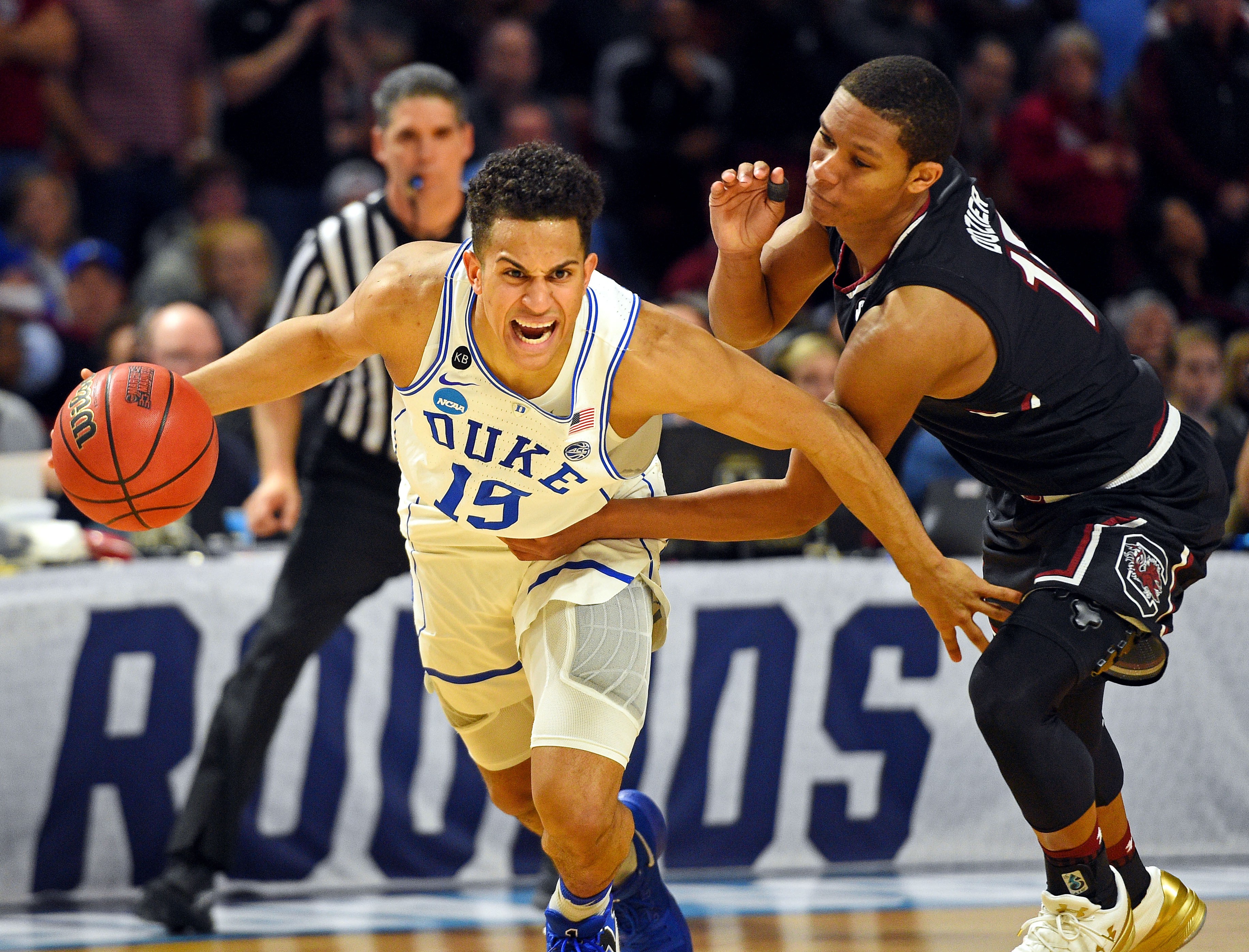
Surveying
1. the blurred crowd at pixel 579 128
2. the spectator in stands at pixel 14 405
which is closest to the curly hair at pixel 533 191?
the spectator in stands at pixel 14 405

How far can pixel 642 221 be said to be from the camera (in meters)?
8.84

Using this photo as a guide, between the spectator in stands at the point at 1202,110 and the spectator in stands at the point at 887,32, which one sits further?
the spectator in stands at the point at 1202,110

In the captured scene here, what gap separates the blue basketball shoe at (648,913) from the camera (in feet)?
11.9

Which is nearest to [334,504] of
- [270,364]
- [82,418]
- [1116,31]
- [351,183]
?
[270,364]

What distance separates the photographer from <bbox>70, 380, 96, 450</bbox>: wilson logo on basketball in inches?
129

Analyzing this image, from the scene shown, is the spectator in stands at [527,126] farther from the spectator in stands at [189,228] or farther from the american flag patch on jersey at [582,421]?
the american flag patch on jersey at [582,421]

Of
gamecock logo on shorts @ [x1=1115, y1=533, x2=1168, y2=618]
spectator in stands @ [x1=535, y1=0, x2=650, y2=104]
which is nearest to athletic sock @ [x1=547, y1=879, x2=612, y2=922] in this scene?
gamecock logo on shorts @ [x1=1115, y1=533, x2=1168, y2=618]

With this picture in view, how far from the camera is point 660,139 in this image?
881 cm

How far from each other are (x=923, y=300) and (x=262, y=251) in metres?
5.05

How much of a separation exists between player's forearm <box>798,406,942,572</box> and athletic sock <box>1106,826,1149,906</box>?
0.92 m

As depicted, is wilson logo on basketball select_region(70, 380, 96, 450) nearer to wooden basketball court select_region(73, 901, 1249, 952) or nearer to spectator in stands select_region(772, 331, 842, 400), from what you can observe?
wooden basketball court select_region(73, 901, 1249, 952)

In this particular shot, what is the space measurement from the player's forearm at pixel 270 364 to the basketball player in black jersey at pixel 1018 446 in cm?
58

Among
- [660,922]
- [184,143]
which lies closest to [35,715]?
[660,922]

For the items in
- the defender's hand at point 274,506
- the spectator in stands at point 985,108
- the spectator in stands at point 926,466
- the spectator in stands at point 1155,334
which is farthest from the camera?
the spectator in stands at point 985,108
